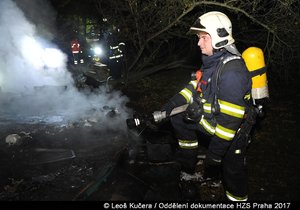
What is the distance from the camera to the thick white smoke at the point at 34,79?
23.4ft

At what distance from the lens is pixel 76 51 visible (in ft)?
33.8

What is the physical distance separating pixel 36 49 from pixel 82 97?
471cm

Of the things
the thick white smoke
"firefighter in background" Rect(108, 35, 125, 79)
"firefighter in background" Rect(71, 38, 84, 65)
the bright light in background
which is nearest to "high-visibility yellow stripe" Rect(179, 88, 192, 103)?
the thick white smoke

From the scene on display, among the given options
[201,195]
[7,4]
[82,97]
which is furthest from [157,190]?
→ [7,4]

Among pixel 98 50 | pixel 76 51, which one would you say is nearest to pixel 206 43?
pixel 98 50

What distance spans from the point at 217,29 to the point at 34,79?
28.4 feet

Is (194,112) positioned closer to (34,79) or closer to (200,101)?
(200,101)

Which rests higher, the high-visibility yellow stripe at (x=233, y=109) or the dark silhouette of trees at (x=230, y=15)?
the dark silhouette of trees at (x=230, y=15)

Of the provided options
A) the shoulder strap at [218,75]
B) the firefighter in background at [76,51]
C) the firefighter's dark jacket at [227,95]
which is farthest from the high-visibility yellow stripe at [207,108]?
the firefighter in background at [76,51]

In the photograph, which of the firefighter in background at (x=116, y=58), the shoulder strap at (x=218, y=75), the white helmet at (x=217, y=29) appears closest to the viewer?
the shoulder strap at (x=218, y=75)

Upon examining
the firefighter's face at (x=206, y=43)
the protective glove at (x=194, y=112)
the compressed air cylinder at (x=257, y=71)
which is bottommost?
the protective glove at (x=194, y=112)

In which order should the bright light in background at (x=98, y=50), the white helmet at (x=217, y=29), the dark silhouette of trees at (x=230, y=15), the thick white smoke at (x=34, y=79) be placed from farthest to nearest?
the bright light in background at (x=98, y=50), the thick white smoke at (x=34, y=79), the dark silhouette of trees at (x=230, y=15), the white helmet at (x=217, y=29)

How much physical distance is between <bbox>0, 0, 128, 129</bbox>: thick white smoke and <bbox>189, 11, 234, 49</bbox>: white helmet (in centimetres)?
338

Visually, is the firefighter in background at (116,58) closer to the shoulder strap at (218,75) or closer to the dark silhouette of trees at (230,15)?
the dark silhouette of trees at (230,15)
